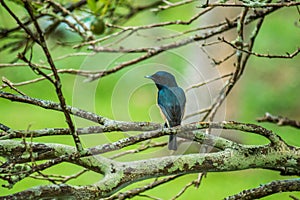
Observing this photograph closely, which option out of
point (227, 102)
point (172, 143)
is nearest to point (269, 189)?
point (172, 143)

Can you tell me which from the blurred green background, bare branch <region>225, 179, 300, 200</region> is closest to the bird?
bare branch <region>225, 179, 300, 200</region>

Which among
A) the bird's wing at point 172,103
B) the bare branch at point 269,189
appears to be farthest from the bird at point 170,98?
the bare branch at point 269,189

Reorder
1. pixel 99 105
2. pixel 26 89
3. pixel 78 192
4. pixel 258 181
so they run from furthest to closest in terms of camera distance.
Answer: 1. pixel 26 89
2. pixel 99 105
3. pixel 258 181
4. pixel 78 192

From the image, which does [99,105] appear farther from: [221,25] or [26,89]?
[221,25]

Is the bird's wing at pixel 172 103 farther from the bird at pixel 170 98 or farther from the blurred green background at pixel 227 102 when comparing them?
the blurred green background at pixel 227 102

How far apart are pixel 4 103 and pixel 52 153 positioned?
717 centimetres

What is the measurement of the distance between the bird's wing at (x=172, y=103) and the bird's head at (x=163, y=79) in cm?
2

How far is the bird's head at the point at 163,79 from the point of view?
1611 mm

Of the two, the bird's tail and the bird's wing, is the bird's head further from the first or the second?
the bird's tail

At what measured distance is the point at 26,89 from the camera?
8289 mm

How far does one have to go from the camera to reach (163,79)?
1.63 m

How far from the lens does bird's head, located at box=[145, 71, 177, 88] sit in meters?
1.61

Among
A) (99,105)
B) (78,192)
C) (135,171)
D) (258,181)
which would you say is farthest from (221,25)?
(99,105)

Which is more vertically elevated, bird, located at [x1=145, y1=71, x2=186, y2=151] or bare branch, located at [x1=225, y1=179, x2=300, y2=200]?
bird, located at [x1=145, y1=71, x2=186, y2=151]
